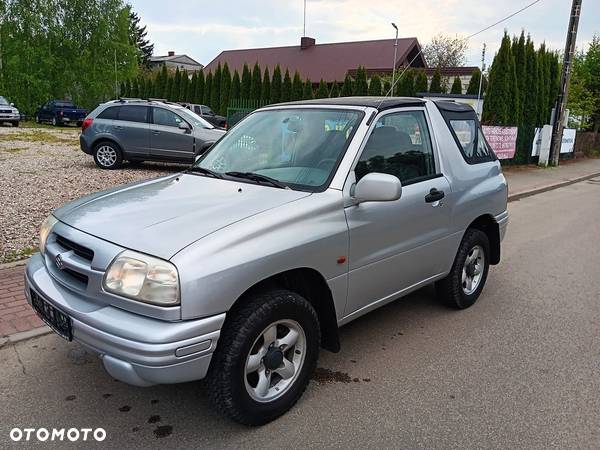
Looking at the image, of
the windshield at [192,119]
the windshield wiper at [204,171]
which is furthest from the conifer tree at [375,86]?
the windshield wiper at [204,171]

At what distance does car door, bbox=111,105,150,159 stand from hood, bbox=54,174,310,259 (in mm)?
9180

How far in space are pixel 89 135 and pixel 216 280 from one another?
11160mm

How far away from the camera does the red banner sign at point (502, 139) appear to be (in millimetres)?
16734

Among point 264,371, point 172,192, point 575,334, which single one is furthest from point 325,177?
point 575,334

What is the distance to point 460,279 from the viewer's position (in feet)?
15.2

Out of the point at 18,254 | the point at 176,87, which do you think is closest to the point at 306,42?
the point at 176,87

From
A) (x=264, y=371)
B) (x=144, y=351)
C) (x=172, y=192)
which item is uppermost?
(x=172, y=192)

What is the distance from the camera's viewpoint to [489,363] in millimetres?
3793

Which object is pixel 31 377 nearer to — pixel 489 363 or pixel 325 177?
pixel 325 177

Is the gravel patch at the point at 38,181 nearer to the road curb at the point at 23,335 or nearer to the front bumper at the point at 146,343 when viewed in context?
the road curb at the point at 23,335

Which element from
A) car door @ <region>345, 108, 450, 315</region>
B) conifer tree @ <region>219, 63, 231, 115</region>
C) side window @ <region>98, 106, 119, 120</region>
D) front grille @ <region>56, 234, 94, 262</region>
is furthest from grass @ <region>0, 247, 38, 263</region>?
conifer tree @ <region>219, 63, 231, 115</region>

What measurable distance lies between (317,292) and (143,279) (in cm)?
114

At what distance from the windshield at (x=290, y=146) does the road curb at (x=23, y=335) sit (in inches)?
69.6

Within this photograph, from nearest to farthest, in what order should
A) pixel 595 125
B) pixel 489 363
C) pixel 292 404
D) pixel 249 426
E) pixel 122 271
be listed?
1. pixel 122 271
2. pixel 249 426
3. pixel 292 404
4. pixel 489 363
5. pixel 595 125
